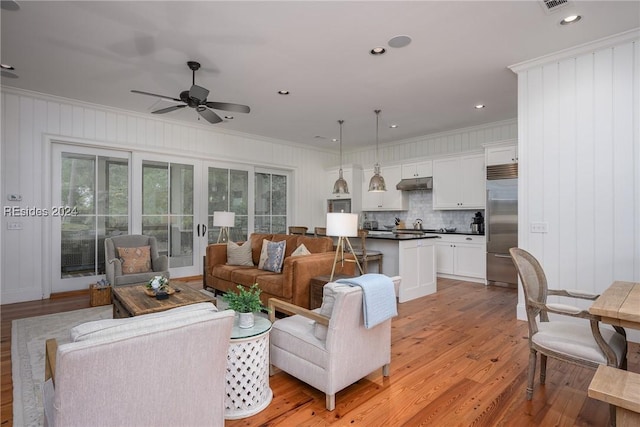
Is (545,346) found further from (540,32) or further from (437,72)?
(437,72)

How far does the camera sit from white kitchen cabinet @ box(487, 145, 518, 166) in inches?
204

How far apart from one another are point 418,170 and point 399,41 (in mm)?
3990

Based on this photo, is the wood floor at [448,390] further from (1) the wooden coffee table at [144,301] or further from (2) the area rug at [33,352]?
(1) the wooden coffee table at [144,301]

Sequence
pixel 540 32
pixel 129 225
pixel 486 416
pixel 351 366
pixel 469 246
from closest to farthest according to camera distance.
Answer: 1. pixel 486 416
2. pixel 351 366
3. pixel 540 32
4. pixel 129 225
5. pixel 469 246

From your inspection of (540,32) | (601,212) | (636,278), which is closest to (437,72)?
(540,32)

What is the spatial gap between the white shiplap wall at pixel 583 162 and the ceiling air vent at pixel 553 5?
0.91 m

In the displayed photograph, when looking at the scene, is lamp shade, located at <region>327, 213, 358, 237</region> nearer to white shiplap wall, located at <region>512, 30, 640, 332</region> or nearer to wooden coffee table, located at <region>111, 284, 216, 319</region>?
wooden coffee table, located at <region>111, 284, 216, 319</region>

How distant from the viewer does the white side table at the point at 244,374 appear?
1959 mm

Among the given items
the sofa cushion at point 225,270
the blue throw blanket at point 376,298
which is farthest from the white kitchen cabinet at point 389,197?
the blue throw blanket at point 376,298

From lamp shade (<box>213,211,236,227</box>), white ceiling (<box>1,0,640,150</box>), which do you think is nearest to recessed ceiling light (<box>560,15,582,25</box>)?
white ceiling (<box>1,0,640,150</box>)

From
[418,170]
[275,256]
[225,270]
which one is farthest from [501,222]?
[225,270]

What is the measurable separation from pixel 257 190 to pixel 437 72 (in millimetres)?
4374

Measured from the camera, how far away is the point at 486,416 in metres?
1.98

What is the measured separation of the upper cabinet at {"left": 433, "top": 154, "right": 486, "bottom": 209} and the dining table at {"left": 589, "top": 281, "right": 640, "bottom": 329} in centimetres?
417
